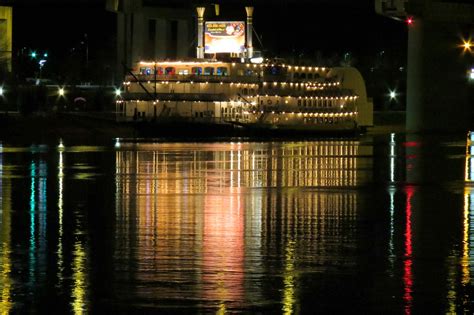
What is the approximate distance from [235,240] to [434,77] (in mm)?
79945

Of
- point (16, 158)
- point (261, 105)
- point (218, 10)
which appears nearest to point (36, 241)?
point (16, 158)

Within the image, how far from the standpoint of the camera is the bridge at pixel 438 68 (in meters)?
99.6

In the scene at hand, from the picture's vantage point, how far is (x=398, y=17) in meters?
95.8

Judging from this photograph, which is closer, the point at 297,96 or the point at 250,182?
the point at 250,182

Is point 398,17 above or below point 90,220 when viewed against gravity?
above

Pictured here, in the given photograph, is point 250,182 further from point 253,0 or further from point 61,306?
point 253,0

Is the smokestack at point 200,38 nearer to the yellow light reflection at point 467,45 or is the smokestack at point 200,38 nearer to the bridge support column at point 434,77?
the bridge support column at point 434,77

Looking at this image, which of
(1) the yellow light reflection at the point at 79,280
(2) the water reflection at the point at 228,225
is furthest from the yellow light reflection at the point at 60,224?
(2) the water reflection at the point at 228,225

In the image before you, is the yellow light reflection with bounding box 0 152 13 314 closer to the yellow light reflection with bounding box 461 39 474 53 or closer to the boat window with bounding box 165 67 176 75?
the boat window with bounding box 165 67 176 75

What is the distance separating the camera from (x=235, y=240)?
22391 millimetres

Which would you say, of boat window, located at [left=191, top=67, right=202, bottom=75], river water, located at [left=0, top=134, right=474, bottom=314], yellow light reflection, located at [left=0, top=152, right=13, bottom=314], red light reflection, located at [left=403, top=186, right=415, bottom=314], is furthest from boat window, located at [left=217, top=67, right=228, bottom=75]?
red light reflection, located at [left=403, top=186, right=415, bottom=314]

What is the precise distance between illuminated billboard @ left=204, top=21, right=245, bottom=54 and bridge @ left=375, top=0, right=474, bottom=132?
49.5 ft

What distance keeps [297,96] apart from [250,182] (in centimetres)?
5972

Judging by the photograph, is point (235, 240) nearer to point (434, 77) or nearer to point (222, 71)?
point (222, 71)
